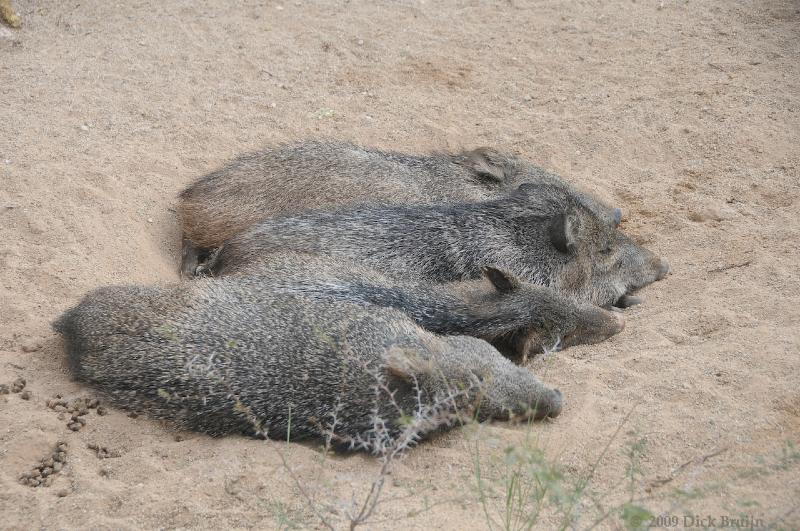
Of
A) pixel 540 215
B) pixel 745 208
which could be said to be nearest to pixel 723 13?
pixel 745 208

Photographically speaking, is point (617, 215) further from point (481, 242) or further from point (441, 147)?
point (441, 147)

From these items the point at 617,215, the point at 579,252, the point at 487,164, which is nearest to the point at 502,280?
the point at 579,252

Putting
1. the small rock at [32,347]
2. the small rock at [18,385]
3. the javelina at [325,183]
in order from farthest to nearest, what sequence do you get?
1. the javelina at [325,183]
2. the small rock at [32,347]
3. the small rock at [18,385]

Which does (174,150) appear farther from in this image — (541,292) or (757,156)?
(757,156)

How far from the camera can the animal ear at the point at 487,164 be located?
5715mm

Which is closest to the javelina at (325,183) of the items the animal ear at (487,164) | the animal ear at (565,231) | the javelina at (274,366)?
the animal ear at (487,164)

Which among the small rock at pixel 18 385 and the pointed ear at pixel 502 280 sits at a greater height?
the pointed ear at pixel 502 280

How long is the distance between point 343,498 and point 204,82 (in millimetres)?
4526

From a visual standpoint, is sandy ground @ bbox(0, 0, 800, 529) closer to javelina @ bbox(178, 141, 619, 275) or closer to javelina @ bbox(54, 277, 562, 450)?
javelina @ bbox(54, 277, 562, 450)

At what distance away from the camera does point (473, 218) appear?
16.0 ft

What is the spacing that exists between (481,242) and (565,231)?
484mm

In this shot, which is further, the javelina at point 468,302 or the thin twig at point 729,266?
the thin twig at point 729,266

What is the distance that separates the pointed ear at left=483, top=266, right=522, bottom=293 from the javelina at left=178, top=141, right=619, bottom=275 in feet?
3.60

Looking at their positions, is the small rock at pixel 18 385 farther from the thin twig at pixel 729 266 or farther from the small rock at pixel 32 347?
the thin twig at pixel 729 266
